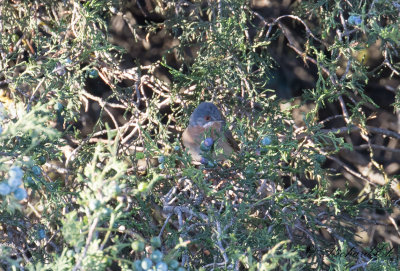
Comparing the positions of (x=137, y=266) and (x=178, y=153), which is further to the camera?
(x=178, y=153)

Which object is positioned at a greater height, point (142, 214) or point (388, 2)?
point (388, 2)

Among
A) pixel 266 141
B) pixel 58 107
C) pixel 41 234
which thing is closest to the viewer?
pixel 266 141

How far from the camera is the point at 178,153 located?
3324mm

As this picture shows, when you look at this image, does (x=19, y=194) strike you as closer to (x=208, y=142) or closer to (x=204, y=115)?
(x=208, y=142)

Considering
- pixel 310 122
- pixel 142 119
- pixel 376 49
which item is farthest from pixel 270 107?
pixel 376 49

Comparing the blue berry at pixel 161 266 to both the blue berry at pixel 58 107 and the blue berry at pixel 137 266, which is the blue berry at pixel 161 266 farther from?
the blue berry at pixel 58 107

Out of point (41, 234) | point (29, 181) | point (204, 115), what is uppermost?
point (29, 181)

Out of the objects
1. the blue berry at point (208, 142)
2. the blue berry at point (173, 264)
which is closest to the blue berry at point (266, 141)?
the blue berry at point (208, 142)

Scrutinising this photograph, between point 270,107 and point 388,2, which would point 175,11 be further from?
point 388,2

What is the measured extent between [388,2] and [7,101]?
2.52 meters

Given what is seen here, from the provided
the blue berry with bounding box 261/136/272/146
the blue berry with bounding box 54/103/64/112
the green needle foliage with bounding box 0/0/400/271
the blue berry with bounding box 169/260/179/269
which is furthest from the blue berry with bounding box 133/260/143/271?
the blue berry with bounding box 54/103/64/112

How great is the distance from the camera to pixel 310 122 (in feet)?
8.56

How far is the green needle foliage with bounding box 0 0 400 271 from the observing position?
1.71 m

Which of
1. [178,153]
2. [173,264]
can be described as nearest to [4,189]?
[173,264]
